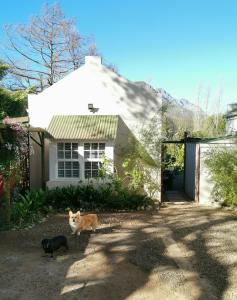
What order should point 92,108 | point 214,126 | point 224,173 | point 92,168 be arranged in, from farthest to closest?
point 214,126 → point 92,108 → point 92,168 → point 224,173

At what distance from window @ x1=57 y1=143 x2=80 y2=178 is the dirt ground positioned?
10.1 feet

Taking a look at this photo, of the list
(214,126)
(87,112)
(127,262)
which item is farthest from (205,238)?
(214,126)

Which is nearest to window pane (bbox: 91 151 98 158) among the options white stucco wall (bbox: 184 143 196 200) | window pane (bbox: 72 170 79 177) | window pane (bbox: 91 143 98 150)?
window pane (bbox: 91 143 98 150)

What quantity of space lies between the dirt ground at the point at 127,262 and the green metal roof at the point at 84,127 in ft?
11.5

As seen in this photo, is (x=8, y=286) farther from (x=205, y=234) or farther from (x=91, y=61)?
(x=91, y=61)

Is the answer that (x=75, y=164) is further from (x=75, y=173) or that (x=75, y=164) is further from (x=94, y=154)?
(x=94, y=154)

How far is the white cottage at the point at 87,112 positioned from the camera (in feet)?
42.1

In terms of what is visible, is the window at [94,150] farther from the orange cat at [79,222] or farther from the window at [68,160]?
the orange cat at [79,222]

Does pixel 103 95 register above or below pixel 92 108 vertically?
above

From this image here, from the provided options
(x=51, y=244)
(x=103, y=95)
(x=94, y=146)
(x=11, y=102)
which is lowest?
(x=51, y=244)

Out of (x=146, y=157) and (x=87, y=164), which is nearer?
(x=87, y=164)

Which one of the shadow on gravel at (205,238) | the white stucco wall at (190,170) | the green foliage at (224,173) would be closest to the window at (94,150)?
the shadow on gravel at (205,238)

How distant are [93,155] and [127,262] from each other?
6592 mm

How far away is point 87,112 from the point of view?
13.4 m
